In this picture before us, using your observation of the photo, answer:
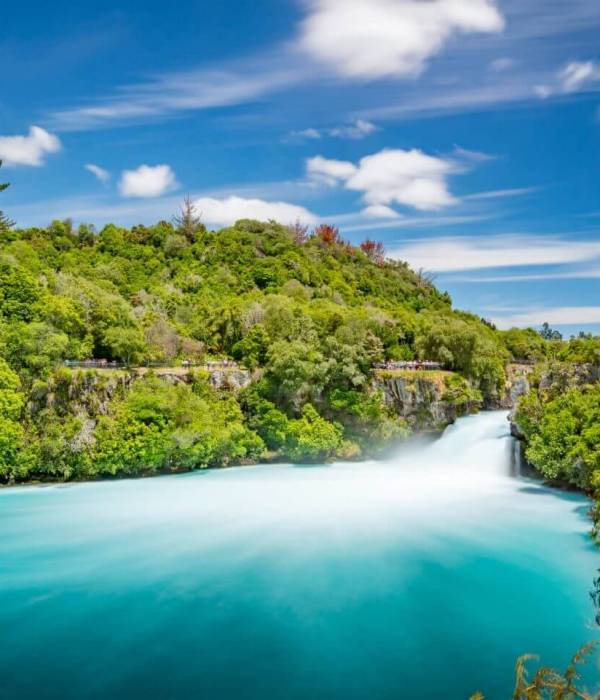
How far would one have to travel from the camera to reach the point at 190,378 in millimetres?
26547

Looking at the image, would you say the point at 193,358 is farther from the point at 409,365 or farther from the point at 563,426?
the point at 563,426

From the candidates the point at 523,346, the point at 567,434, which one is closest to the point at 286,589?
the point at 567,434

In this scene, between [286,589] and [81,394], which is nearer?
[286,589]

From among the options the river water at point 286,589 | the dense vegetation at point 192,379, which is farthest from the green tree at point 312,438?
the river water at point 286,589

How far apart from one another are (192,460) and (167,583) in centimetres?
1098

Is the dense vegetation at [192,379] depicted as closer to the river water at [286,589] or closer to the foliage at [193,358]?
the foliage at [193,358]

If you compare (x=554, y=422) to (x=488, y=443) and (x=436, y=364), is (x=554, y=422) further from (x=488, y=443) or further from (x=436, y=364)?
(x=436, y=364)

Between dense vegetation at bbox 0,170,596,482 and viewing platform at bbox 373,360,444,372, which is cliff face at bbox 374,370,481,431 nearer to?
dense vegetation at bbox 0,170,596,482

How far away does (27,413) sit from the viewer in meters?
22.3

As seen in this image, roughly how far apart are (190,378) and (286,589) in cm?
1533

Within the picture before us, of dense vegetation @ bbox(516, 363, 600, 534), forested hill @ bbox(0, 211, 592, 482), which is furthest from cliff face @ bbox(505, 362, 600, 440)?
forested hill @ bbox(0, 211, 592, 482)

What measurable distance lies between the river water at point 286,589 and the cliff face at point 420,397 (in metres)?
6.03

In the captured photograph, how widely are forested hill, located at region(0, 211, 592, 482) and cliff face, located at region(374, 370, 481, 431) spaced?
1.47ft

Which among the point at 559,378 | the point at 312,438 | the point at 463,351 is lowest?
the point at 312,438
